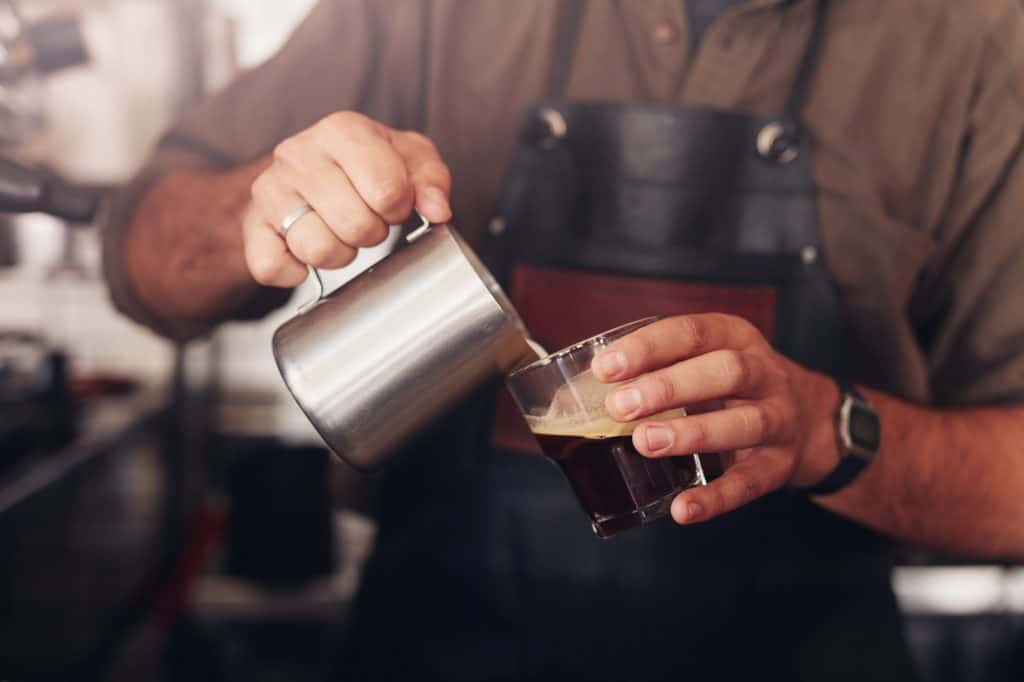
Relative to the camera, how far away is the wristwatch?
0.78m

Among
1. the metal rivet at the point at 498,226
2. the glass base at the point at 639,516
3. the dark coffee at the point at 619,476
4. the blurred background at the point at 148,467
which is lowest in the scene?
the blurred background at the point at 148,467

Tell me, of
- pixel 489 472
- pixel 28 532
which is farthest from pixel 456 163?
pixel 28 532

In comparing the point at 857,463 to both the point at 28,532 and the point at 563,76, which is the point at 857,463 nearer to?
the point at 563,76

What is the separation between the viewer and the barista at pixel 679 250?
98 cm

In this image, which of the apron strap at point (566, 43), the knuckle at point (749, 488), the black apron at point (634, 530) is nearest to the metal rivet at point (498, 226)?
the black apron at point (634, 530)

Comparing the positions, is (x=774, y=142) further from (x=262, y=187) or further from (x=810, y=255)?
(x=262, y=187)

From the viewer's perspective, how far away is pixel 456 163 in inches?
41.4

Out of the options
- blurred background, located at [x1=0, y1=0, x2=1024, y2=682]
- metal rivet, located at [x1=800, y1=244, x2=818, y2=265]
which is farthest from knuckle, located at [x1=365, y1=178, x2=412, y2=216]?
blurred background, located at [x1=0, y1=0, x2=1024, y2=682]

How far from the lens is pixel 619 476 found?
639 mm

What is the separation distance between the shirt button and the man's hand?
0.47 m

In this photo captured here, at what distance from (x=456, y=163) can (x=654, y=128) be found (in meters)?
0.24

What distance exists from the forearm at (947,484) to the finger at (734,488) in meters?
0.27

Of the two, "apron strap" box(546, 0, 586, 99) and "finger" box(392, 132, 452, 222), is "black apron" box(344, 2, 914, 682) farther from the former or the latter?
"finger" box(392, 132, 452, 222)

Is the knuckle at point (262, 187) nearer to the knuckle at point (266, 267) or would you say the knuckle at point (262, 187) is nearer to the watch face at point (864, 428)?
the knuckle at point (266, 267)
